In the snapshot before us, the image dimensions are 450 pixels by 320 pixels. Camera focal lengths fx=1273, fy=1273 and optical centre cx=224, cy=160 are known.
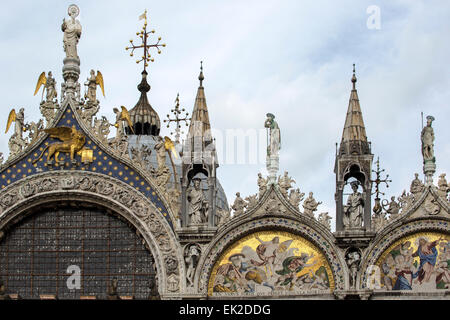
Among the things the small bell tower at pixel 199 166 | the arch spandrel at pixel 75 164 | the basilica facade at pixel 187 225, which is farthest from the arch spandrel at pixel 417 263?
the arch spandrel at pixel 75 164

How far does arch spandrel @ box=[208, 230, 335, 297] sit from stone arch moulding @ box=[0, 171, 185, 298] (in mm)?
1329

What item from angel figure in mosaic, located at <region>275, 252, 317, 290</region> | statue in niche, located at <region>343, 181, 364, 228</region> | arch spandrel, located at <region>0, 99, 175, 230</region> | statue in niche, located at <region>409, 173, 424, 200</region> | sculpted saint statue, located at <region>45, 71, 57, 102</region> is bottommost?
angel figure in mosaic, located at <region>275, 252, 317, 290</region>

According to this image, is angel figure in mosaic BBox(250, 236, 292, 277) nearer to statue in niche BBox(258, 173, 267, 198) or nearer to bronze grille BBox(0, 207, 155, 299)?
statue in niche BBox(258, 173, 267, 198)

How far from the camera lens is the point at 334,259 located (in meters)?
29.0

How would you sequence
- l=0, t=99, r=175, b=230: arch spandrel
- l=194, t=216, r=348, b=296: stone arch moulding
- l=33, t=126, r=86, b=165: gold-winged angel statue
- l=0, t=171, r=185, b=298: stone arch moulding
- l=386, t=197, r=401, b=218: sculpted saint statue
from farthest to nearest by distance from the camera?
l=33, t=126, r=86, b=165: gold-winged angel statue < l=0, t=99, r=175, b=230: arch spandrel < l=0, t=171, r=185, b=298: stone arch moulding < l=386, t=197, r=401, b=218: sculpted saint statue < l=194, t=216, r=348, b=296: stone arch moulding

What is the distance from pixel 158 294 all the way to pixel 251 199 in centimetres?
323

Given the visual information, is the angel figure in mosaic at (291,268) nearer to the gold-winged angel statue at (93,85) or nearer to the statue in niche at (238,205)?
the statue in niche at (238,205)

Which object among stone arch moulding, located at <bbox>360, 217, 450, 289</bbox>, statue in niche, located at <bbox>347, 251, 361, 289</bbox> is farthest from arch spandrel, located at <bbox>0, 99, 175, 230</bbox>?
stone arch moulding, located at <bbox>360, 217, 450, 289</bbox>

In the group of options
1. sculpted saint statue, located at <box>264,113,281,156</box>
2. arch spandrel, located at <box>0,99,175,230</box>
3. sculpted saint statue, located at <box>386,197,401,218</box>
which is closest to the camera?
sculpted saint statue, located at <box>386,197,401,218</box>

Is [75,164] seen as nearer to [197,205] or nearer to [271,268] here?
[197,205]

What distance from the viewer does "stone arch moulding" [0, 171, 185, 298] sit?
29625 mm

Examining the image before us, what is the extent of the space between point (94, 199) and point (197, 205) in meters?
2.50

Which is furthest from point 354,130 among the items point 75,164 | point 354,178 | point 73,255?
point 73,255
